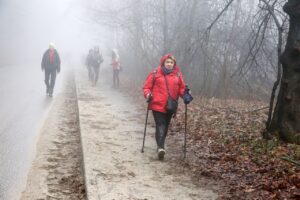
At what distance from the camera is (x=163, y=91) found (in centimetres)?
757

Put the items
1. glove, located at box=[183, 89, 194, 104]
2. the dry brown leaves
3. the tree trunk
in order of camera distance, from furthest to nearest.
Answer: glove, located at box=[183, 89, 194, 104] < the tree trunk < the dry brown leaves

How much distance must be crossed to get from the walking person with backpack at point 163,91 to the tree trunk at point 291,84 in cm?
184

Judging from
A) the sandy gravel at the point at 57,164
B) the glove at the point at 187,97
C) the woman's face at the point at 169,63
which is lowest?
the sandy gravel at the point at 57,164

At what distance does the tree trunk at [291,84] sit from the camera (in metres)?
7.34

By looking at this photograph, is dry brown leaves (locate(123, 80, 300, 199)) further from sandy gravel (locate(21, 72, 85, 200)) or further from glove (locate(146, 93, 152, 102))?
sandy gravel (locate(21, 72, 85, 200))

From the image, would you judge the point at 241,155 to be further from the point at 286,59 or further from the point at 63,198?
the point at 63,198

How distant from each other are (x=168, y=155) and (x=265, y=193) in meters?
2.57

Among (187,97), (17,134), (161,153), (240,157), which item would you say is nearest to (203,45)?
(187,97)

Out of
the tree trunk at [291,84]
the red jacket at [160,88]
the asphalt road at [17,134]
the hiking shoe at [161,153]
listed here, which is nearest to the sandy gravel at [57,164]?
the asphalt road at [17,134]

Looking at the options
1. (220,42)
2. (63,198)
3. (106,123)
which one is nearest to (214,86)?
(220,42)

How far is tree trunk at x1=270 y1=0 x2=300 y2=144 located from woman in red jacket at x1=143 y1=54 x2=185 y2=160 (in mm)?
1928

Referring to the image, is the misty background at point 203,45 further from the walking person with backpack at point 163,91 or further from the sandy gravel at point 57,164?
the walking person with backpack at point 163,91

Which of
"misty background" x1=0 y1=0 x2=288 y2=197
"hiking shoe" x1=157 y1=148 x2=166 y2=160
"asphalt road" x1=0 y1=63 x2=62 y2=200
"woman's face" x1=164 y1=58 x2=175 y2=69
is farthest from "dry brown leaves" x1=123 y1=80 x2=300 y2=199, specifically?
"asphalt road" x1=0 y1=63 x2=62 y2=200

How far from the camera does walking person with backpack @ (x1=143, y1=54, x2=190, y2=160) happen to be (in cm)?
754
